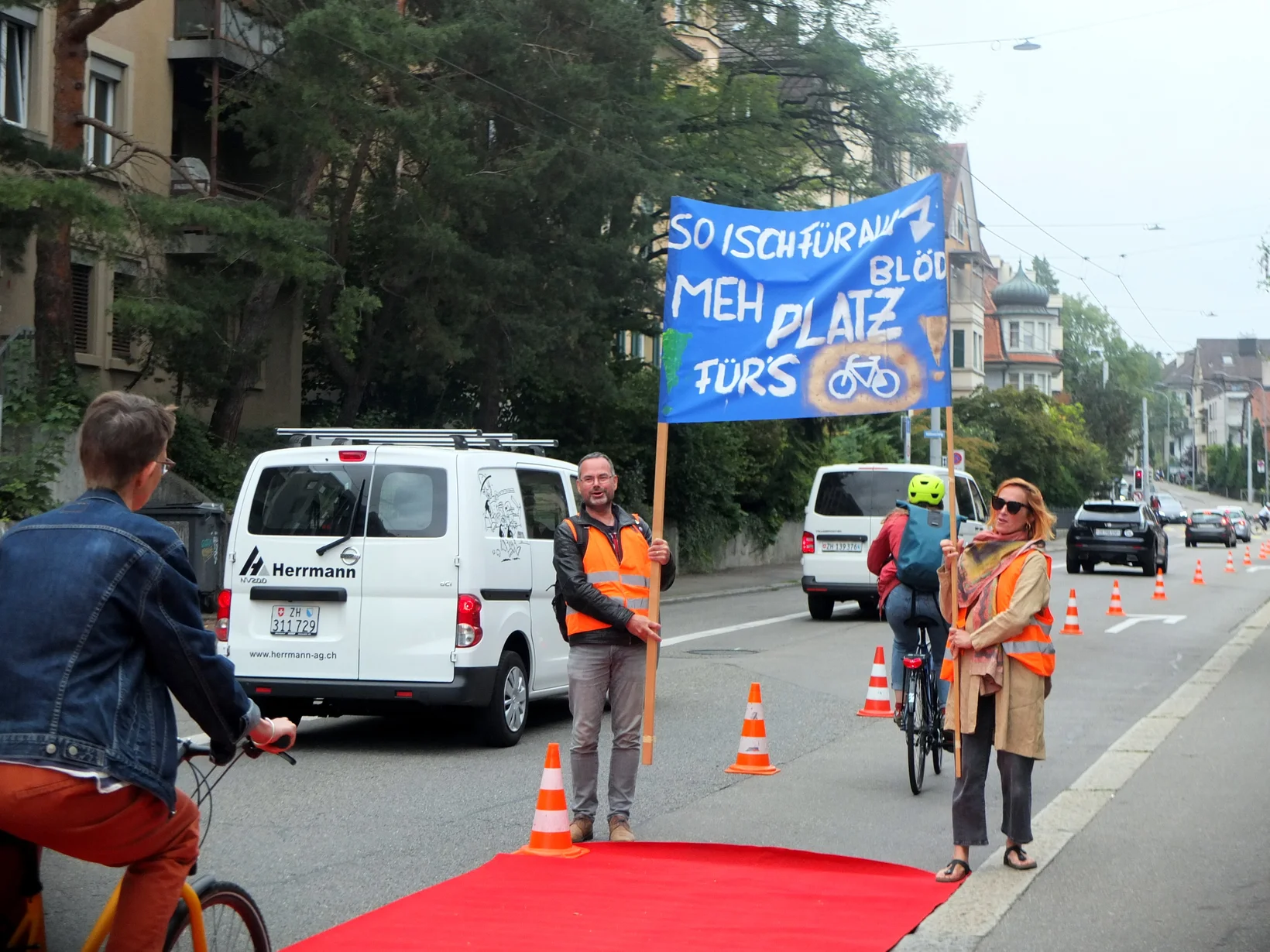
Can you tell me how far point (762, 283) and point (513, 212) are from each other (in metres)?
17.3

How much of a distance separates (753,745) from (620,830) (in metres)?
2.54

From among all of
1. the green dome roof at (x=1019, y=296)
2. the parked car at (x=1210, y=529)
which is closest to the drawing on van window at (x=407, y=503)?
the parked car at (x=1210, y=529)

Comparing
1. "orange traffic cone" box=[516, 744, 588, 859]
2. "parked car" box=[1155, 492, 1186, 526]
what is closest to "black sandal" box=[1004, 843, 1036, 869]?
"orange traffic cone" box=[516, 744, 588, 859]

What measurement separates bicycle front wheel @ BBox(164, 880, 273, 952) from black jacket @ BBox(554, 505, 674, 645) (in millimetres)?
3425

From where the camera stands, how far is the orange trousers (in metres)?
3.41

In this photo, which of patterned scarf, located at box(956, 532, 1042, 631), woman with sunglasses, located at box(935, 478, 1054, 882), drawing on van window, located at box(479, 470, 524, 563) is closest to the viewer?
woman with sunglasses, located at box(935, 478, 1054, 882)

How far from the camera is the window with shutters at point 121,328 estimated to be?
66.2 feet

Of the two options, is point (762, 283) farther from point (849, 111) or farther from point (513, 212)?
point (849, 111)

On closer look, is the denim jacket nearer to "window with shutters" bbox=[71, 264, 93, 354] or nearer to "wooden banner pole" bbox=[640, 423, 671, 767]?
"wooden banner pole" bbox=[640, 423, 671, 767]

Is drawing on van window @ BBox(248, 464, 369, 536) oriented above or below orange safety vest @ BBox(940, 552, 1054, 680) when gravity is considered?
above

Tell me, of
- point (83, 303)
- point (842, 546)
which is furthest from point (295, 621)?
point (83, 303)

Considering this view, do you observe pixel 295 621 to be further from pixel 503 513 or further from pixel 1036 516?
pixel 1036 516

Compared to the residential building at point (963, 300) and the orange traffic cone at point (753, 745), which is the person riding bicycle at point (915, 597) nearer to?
the orange traffic cone at point (753, 745)

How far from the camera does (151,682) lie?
3.68m
